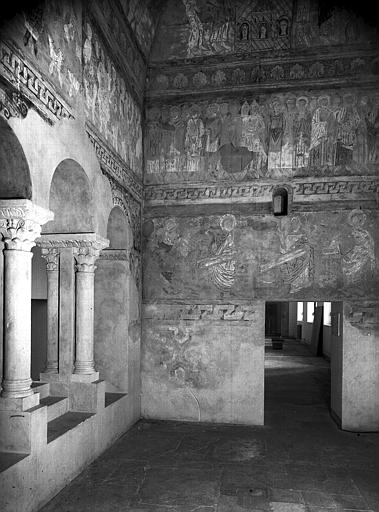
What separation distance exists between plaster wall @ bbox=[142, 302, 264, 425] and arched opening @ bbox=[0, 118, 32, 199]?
5.30m

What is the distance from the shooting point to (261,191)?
10078mm

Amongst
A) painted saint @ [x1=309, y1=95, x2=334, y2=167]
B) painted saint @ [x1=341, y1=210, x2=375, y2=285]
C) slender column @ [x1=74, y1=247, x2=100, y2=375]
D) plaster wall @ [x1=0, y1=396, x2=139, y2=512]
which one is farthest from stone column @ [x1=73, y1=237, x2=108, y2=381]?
painted saint @ [x1=341, y1=210, x2=375, y2=285]

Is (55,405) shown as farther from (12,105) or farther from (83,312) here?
(12,105)

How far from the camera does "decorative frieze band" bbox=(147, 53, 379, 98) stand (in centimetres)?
987

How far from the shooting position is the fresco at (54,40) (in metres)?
5.43

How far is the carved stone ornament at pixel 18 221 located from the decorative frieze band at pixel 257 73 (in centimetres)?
604

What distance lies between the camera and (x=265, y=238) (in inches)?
395

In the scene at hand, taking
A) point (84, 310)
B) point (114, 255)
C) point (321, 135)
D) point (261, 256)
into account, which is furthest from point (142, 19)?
point (84, 310)

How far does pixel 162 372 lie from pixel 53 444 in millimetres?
4261

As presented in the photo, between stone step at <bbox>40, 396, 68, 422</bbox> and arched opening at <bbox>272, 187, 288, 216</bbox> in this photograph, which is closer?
stone step at <bbox>40, 396, 68, 422</bbox>

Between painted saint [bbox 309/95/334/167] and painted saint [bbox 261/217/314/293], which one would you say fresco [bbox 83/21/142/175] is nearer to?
painted saint [bbox 261/217/314/293]

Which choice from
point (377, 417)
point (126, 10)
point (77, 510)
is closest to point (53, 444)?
point (77, 510)

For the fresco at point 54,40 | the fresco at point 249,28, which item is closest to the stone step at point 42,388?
the fresco at point 54,40

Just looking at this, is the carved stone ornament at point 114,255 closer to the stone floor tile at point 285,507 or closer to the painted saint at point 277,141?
the painted saint at point 277,141
